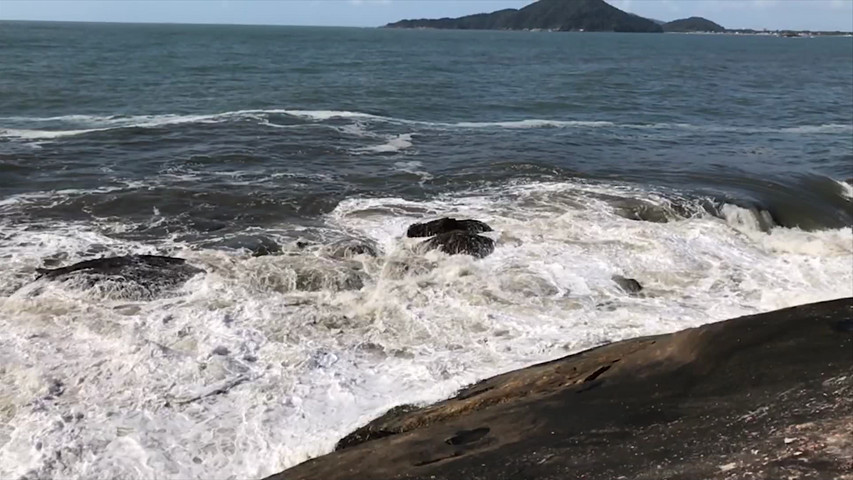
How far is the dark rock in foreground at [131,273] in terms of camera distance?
11.5m

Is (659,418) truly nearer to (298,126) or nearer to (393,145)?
(393,145)

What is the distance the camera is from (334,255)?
1395 cm

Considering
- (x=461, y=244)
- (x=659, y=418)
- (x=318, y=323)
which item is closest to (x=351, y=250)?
(x=461, y=244)

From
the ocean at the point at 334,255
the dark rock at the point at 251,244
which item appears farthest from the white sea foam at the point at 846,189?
the dark rock at the point at 251,244

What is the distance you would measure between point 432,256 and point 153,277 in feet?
16.9

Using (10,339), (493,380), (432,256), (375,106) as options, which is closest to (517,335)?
(493,380)

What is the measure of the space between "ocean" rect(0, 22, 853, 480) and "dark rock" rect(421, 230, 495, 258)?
0.24m

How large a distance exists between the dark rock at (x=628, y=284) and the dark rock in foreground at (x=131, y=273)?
25.3 feet

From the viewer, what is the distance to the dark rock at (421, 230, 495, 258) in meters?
13.7

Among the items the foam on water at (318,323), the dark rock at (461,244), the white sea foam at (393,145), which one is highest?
the white sea foam at (393,145)

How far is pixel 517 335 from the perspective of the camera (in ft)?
34.1

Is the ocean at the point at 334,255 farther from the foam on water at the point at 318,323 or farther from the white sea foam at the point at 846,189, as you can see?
the white sea foam at the point at 846,189

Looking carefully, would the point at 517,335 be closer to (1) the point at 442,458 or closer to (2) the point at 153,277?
(1) the point at 442,458

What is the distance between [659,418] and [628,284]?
726 cm
